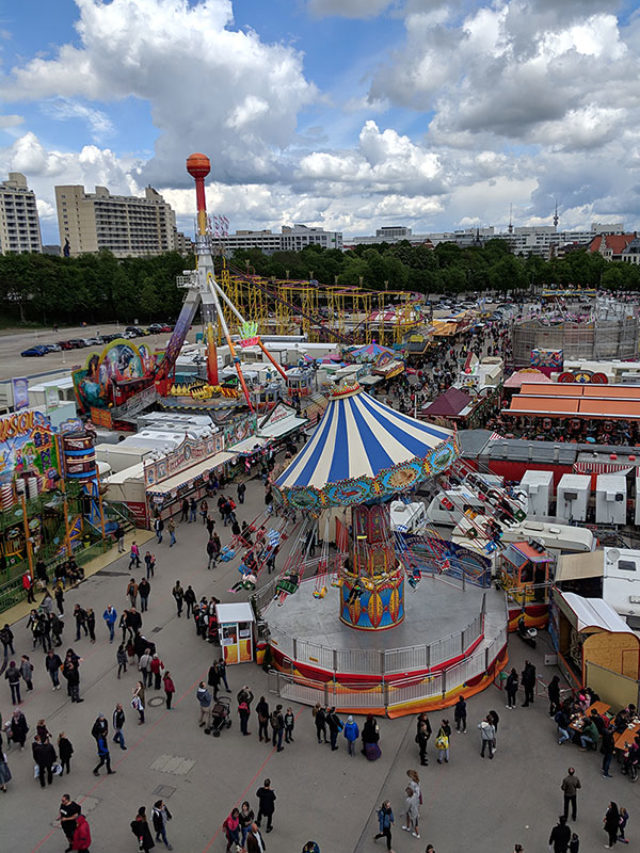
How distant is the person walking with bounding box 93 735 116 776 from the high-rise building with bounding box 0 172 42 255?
139m

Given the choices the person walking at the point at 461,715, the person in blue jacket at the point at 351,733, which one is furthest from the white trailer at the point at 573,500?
the person in blue jacket at the point at 351,733

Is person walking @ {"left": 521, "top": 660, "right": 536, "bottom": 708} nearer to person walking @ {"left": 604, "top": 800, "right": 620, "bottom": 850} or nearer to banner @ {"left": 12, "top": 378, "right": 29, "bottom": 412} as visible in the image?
person walking @ {"left": 604, "top": 800, "right": 620, "bottom": 850}

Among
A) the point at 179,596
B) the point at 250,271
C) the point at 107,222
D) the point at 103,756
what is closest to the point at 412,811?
the point at 103,756

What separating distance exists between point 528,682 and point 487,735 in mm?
1856

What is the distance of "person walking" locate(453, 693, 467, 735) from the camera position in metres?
11.7

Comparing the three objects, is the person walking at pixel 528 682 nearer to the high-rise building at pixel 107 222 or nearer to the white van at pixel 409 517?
the white van at pixel 409 517

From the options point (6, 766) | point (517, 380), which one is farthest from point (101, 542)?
point (517, 380)

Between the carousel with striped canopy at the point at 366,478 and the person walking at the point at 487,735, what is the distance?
339 cm

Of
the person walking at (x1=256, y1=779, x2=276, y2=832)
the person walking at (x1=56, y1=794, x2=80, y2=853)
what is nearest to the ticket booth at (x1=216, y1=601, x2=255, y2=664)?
the person walking at (x1=256, y1=779, x2=276, y2=832)

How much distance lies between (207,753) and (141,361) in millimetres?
25235

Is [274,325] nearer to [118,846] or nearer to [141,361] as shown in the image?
[141,361]

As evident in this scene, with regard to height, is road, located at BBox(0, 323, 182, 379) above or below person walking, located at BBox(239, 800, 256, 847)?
above

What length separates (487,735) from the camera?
36.0 ft

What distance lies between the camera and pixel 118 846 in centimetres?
945
